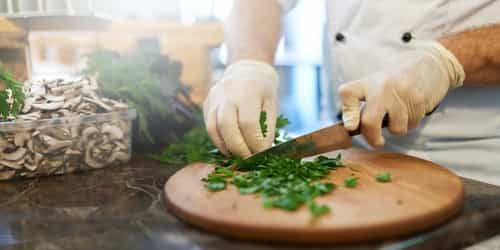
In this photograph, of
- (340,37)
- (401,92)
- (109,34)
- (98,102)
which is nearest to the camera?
(401,92)

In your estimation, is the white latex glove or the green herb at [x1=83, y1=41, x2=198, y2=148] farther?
the green herb at [x1=83, y1=41, x2=198, y2=148]

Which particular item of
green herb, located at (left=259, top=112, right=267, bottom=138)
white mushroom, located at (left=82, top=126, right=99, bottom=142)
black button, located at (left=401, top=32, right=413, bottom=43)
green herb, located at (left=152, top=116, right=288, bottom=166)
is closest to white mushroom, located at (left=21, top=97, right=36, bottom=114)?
white mushroom, located at (left=82, top=126, right=99, bottom=142)

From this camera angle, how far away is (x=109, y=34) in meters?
1.42

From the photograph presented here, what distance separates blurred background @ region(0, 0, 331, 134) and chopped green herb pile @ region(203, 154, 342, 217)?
18.8 inches

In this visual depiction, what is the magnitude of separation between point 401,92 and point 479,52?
0.17 m

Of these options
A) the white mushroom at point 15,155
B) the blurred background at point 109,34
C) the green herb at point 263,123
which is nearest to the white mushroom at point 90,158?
the white mushroom at point 15,155

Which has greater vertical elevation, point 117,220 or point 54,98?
point 54,98

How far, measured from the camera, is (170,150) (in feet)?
3.57

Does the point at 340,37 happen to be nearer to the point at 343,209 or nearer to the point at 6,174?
the point at 343,209

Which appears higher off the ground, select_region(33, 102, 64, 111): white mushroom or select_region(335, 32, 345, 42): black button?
select_region(335, 32, 345, 42): black button

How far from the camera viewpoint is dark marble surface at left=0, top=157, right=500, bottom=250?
24.3 inches

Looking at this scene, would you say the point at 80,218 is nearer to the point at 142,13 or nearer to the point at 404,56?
the point at 404,56

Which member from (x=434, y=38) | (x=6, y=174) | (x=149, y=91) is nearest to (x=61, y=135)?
(x=6, y=174)

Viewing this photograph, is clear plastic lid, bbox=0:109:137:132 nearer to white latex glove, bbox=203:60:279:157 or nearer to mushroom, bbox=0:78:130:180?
mushroom, bbox=0:78:130:180
